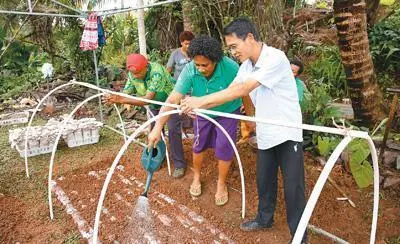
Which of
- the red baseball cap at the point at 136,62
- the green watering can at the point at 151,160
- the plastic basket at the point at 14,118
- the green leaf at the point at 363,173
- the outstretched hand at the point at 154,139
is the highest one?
the red baseball cap at the point at 136,62

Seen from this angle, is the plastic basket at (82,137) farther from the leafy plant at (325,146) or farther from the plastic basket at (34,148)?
the leafy plant at (325,146)

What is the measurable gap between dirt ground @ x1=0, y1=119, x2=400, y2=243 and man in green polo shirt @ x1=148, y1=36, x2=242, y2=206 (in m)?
Answer: 0.29

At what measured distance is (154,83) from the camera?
358cm

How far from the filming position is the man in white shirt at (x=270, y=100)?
216cm

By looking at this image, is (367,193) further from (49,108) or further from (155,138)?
(49,108)

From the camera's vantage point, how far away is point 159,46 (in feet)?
32.2

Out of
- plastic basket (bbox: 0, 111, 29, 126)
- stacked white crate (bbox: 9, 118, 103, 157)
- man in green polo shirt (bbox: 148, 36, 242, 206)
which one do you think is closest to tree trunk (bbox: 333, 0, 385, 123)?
man in green polo shirt (bbox: 148, 36, 242, 206)

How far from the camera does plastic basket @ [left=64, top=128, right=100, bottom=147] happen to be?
5.16m

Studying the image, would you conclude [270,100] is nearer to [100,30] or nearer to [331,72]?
[331,72]

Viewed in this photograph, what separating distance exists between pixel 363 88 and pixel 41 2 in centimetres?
701

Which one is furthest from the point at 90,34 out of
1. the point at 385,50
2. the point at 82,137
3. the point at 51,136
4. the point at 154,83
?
the point at 385,50

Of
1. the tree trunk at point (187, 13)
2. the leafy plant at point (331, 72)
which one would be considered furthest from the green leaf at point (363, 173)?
the tree trunk at point (187, 13)

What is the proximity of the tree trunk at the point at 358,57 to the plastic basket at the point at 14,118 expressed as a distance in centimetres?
592

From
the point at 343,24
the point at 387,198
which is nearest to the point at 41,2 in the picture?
the point at 343,24
